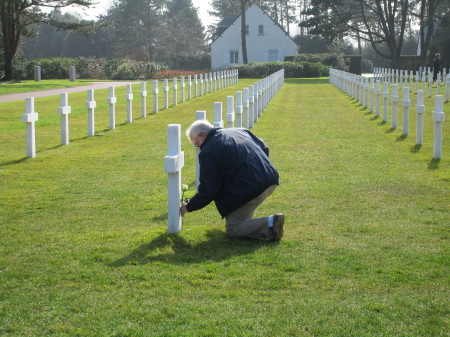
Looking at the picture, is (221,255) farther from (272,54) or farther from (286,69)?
(272,54)

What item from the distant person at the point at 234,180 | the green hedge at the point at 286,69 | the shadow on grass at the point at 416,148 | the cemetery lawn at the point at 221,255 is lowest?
the cemetery lawn at the point at 221,255

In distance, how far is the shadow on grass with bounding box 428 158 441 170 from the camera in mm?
12391

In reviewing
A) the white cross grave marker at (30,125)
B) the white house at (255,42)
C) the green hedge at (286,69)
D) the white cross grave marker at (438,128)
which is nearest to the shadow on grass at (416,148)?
the white cross grave marker at (438,128)

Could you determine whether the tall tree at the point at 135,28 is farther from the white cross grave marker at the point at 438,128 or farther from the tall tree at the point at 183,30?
A: the white cross grave marker at the point at 438,128

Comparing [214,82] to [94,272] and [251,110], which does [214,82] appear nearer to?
[251,110]

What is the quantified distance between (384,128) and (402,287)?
14077 millimetres

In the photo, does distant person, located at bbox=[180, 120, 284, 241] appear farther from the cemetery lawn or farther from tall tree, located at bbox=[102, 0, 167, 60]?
tall tree, located at bbox=[102, 0, 167, 60]

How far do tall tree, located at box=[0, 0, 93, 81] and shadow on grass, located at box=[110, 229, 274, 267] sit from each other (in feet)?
139

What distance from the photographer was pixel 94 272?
6.36 metres

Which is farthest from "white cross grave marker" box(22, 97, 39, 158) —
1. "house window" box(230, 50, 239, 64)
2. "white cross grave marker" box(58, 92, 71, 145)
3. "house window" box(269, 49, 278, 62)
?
"house window" box(269, 49, 278, 62)

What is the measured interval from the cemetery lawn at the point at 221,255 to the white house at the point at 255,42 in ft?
247

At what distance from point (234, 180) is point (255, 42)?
3260 inches

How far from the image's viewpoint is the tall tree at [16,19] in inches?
1884

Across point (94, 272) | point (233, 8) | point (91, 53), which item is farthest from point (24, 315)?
point (233, 8)
